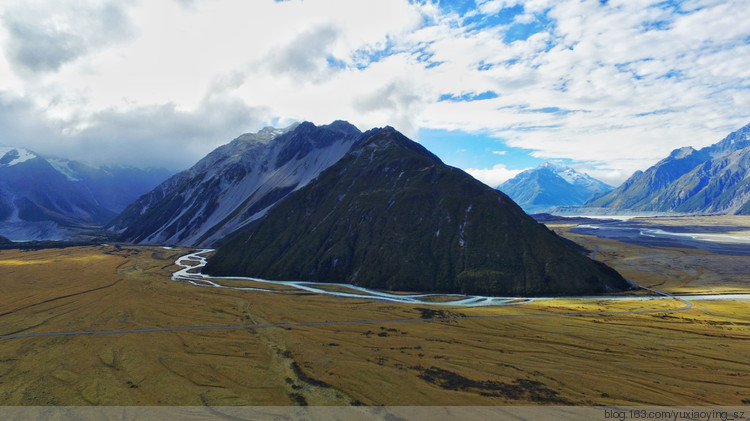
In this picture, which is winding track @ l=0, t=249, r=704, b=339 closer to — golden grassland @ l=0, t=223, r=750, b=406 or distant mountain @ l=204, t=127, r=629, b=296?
golden grassland @ l=0, t=223, r=750, b=406

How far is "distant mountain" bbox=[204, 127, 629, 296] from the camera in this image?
4734 inches

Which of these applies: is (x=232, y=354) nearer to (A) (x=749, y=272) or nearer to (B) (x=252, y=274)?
(B) (x=252, y=274)

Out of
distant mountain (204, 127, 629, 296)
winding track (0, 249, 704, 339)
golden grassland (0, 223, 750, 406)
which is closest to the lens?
golden grassland (0, 223, 750, 406)

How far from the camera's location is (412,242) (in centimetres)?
13925

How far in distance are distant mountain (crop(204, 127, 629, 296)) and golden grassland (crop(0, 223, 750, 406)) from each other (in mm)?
19590

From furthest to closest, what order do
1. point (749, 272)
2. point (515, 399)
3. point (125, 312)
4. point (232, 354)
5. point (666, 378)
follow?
1. point (749, 272)
2. point (125, 312)
3. point (232, 354)
4. point (666, 378)
5. point (515, 399)

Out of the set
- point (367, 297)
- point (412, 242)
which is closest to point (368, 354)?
point (367, 297)

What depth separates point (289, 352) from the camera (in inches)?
2491

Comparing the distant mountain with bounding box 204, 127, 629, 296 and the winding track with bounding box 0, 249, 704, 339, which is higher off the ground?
the distant mountain with bounding box 204, 127, 629, 296

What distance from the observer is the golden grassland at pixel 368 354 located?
4825cm

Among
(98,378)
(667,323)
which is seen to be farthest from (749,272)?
(98,378)

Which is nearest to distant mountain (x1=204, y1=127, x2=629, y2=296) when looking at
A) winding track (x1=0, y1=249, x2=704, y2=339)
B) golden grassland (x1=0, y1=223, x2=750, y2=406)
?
winding track (x1=0, y1=249, x2=704, y2=339)

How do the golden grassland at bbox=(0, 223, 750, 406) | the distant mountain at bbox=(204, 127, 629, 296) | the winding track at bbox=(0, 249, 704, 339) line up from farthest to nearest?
the distant mountain at bbox=(204, 127, 629, 296)
the winding track at bbox=(0, 249, 704, 339)
the golden grassland at bbox=(0, 223, 750, 406)

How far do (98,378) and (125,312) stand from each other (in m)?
41.5
